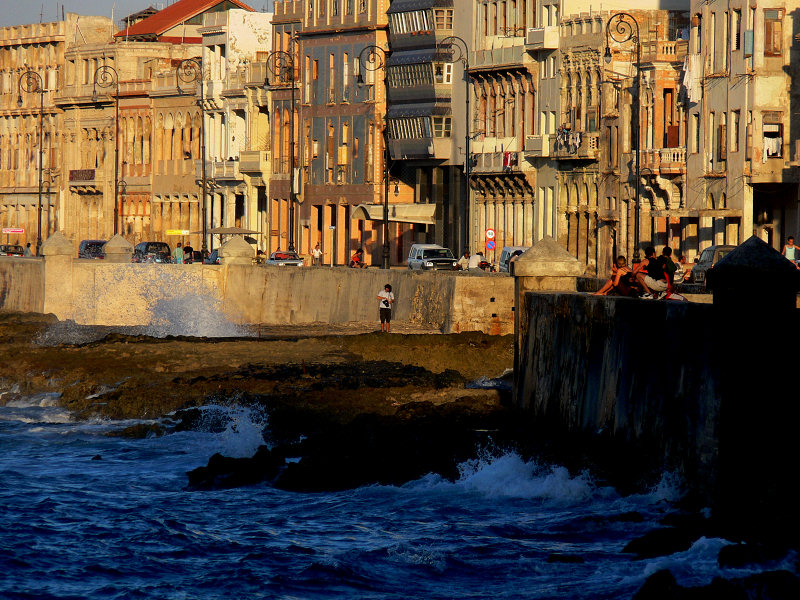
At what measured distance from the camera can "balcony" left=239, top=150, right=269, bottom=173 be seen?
8644 cm

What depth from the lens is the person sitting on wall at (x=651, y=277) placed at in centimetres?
2519

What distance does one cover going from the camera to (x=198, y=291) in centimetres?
4991

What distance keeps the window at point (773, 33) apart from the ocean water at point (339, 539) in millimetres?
33841

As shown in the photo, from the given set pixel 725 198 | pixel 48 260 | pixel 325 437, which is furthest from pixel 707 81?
pixel 325 437

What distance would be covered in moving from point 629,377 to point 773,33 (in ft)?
120

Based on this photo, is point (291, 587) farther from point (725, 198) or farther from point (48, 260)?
point (725, 198)

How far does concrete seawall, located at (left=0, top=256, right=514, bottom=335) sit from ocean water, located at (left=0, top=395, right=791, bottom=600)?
20538 mm

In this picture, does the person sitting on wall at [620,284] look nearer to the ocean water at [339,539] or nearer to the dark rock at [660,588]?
the ocean water at [339,539]

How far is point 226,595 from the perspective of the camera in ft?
57.8

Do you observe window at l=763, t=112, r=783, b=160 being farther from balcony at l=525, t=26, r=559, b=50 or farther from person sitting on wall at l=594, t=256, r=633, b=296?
person sitting on wall at l=594, t=256, r=633, b=296

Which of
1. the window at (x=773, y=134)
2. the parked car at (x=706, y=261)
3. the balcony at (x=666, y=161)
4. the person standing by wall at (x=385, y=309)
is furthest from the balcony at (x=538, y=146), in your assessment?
the person standing by wall at (x=385, y=309)

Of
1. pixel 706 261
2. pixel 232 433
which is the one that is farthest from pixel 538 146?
pixel 232 433

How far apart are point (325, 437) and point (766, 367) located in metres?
9.49

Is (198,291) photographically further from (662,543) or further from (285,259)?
(662,543)
